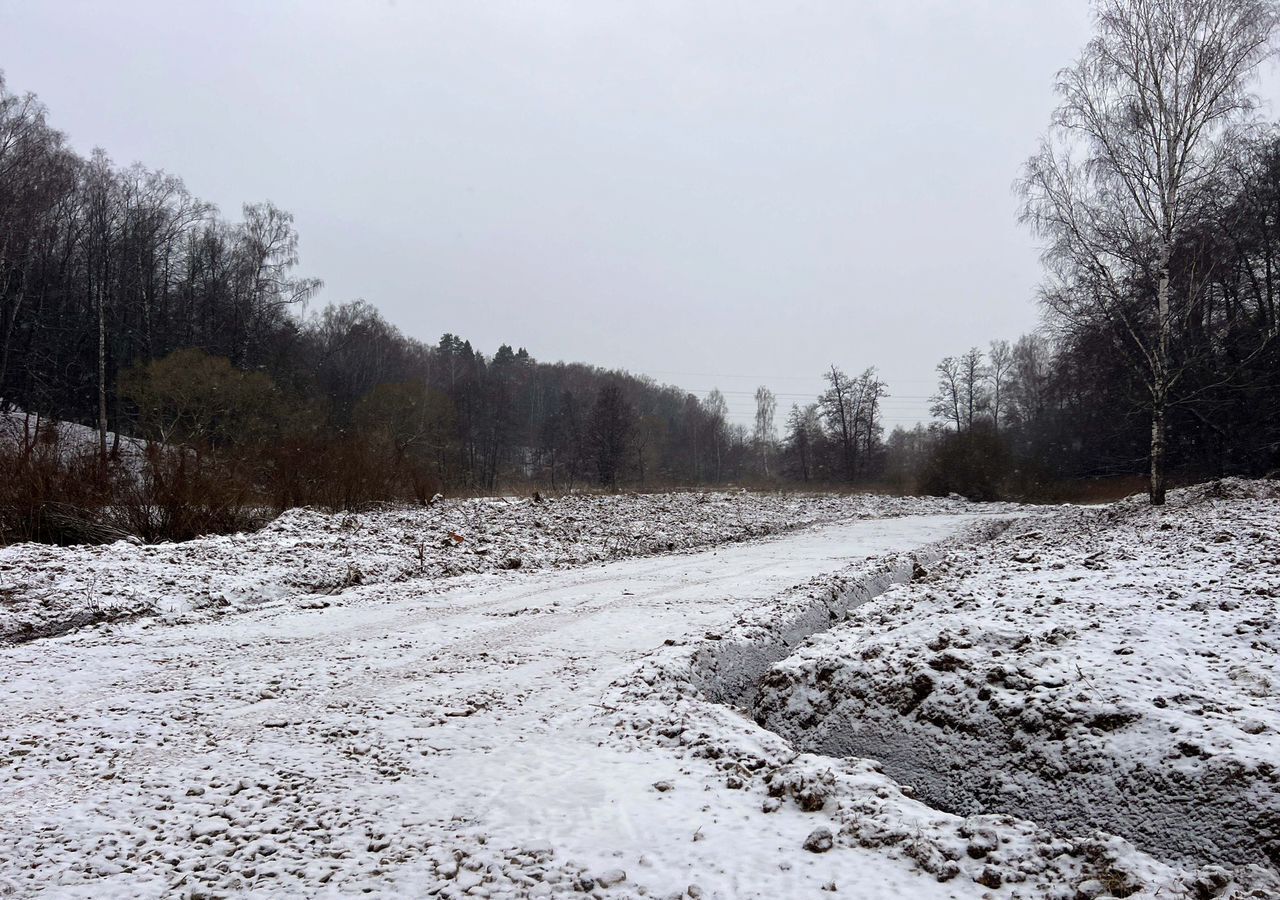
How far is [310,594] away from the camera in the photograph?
8.84m

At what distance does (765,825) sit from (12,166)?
35.4 meters

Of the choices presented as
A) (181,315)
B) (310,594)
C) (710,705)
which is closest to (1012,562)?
(710,705)

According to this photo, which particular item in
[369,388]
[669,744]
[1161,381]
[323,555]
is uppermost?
[369,388]

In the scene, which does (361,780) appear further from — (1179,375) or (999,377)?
(999,377)

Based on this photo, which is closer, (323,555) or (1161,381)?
(323,555)

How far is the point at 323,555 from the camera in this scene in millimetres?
10227

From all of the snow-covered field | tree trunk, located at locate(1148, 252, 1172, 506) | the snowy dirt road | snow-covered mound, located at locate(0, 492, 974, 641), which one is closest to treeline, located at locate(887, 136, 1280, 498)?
tree trunk, located at locate(1148, 252, 1172, 506)

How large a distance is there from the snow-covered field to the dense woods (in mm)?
7990

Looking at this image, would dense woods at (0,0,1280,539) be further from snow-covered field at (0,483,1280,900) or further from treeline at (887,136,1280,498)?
snow-covered field at (0,483,1280,900)

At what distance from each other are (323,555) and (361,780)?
753 cm

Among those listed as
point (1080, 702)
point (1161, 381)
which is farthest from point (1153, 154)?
point (1080, 702)

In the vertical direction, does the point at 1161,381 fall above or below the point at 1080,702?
Answer: above

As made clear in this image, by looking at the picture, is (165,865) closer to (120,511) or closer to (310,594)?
(310,594)

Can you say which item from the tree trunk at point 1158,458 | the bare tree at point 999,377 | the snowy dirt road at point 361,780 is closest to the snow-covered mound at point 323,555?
the snowy dirt road at point 361,780
